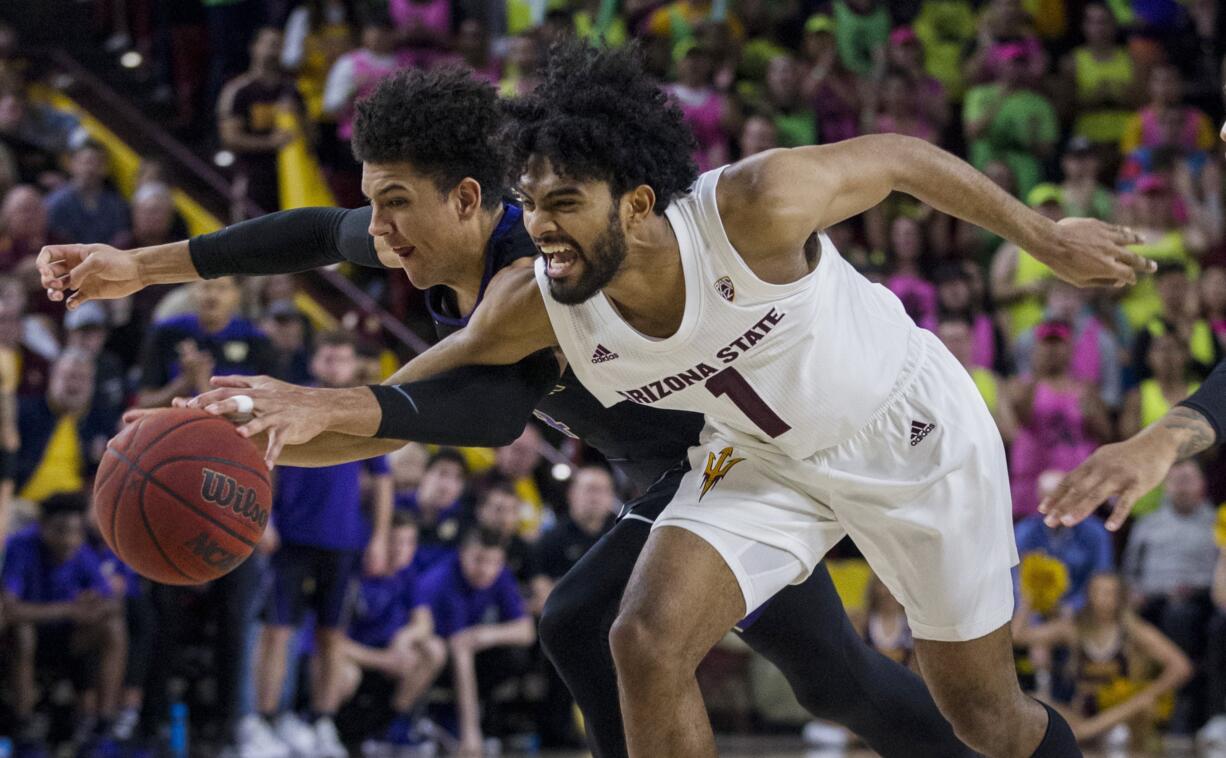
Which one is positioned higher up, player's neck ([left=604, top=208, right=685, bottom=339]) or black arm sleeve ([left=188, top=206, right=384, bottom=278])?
player's neck ([left=604, top=208, right=685, bottom=339])

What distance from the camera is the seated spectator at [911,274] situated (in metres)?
8.99

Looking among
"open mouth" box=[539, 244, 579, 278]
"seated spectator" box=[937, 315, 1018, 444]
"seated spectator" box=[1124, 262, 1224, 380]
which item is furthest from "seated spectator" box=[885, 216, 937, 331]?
"open mouth" box=[539, 244, 579, 278]

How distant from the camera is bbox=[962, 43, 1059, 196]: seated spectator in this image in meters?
10.3

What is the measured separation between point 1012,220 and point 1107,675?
4644 mm

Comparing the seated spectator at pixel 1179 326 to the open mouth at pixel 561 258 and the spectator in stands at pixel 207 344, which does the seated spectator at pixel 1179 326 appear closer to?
the spectator in stands at pixel 207 344

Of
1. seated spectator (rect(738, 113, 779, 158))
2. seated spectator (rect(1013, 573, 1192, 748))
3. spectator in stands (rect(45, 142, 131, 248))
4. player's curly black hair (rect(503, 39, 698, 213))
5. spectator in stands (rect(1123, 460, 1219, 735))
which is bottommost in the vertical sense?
seated spectator (rect(1013, 573, 1192, 748))

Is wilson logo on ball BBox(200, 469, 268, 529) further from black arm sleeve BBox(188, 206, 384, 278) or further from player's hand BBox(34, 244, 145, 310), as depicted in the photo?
black arm sleeve BBox(188, 206, 384, 278)

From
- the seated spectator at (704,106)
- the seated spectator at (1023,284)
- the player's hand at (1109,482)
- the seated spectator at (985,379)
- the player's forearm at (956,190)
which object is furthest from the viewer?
the seated spectator at (704,106)

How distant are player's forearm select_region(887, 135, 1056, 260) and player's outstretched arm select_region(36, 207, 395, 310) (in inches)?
56.9

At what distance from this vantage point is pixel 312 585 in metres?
7.26

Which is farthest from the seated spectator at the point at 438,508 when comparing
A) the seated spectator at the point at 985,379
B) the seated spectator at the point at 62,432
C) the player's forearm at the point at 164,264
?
the player's forearm at the point at 164,264

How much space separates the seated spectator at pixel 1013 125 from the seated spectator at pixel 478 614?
4425 mm

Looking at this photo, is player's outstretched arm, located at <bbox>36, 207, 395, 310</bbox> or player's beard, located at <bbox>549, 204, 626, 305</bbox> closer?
player's beard, located at <bbox>549, 204, 626, 305</bbox>

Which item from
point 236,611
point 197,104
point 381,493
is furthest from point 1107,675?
point 197,104
